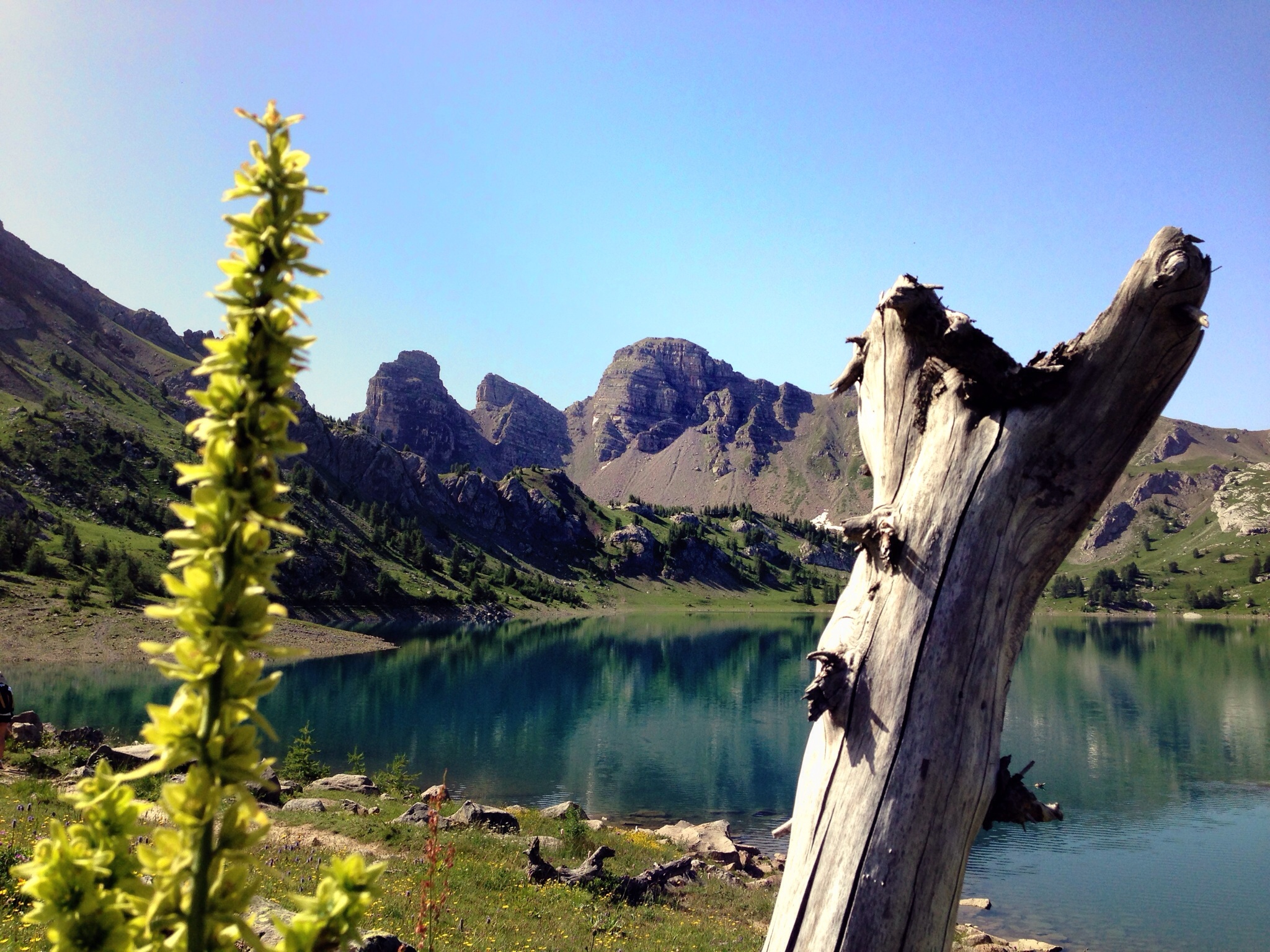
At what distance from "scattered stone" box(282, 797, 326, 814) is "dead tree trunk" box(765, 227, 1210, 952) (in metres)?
21.4

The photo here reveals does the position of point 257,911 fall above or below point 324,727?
above

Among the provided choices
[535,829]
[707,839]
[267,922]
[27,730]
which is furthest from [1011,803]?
[27,730]

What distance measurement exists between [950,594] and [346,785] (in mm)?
28430

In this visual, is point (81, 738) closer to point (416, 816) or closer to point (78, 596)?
point (416, 816)

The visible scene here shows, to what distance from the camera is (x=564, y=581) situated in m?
194

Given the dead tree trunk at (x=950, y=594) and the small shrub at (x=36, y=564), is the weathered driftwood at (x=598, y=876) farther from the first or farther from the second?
the small shrub at (x=36, y=564)

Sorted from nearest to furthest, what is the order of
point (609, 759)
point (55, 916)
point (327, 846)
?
point (55, 916), point (327, 846), point (609, 759)

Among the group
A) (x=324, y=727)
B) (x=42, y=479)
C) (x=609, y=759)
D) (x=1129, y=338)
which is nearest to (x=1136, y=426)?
(x=1129, y=338)

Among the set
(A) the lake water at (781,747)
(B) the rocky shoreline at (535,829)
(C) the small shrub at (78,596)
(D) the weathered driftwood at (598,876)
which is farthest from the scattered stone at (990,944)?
(C) the small shrub at (78,596)

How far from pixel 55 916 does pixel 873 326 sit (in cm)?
478

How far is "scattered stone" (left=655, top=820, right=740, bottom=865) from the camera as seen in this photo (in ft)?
81.8

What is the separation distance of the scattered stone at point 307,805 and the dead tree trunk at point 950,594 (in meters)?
21.4

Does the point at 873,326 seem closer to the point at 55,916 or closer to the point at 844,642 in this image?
the point at 844,642

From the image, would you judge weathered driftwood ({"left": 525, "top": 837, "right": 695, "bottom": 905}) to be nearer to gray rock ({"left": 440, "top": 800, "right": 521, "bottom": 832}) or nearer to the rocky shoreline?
the rocky shoreline
